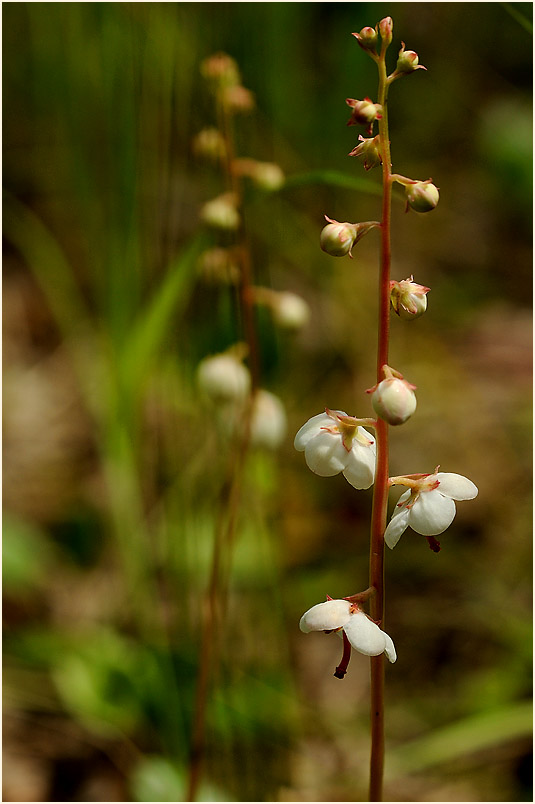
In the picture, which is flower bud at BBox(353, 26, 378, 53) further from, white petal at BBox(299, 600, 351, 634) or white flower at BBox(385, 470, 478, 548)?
white petal at BBox(299, 600, 351, 634)

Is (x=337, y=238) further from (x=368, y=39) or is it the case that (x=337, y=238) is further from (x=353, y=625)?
(x=353, y=625)

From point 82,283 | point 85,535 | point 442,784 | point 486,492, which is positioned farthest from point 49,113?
point 442,784

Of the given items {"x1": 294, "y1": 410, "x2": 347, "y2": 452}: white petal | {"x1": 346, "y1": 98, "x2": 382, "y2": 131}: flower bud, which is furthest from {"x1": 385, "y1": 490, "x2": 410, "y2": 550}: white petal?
{"x1": 346, "y1": 98, "x2": 382, "y2": 131}: flower bud

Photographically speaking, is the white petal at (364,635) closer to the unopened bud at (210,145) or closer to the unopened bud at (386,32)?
the unopened bud at (386,32)

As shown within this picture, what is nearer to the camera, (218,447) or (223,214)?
(223,214)

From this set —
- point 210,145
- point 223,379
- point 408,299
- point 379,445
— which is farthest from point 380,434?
point 210,145

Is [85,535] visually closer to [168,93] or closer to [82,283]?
[82,283]
